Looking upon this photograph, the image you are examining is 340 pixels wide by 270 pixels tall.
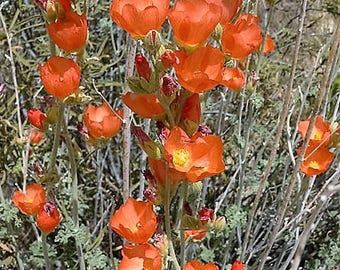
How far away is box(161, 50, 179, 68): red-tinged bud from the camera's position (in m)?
0.78

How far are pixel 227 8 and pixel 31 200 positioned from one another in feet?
1.83

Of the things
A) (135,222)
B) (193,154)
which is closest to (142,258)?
(135,222)

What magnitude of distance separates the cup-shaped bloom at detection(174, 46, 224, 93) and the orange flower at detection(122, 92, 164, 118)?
0.05 meters

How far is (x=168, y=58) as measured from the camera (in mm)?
775

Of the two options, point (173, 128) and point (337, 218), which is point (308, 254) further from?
point (173, 128)

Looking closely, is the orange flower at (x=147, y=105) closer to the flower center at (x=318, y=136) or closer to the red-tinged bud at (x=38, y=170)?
the red-tinged bud at (x=38, y=170)

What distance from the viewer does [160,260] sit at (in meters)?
0.83

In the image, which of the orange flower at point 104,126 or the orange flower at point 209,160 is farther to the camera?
the orange flower at point 104,126

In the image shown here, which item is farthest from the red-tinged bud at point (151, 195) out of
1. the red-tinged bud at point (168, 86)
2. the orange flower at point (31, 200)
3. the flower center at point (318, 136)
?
the flower center at point (318, 136)

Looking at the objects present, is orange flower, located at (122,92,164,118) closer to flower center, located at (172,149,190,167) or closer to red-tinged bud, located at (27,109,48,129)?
flower center, located at (172,149,190,167)

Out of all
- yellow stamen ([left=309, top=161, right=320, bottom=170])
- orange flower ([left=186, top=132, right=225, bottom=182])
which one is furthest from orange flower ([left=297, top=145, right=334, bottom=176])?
orange flower ([left=186, top=132, right=225, bottom=182])

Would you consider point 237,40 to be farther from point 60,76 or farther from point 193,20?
point 60,76

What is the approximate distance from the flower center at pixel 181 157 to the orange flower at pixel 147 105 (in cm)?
6

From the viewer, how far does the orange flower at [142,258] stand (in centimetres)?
83
